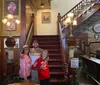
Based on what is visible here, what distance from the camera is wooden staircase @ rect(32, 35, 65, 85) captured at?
292 inches

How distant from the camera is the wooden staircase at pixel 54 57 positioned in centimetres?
741

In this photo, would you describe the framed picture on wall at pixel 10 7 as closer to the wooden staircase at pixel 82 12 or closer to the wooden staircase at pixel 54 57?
the wooden staircase at pixel 54 57

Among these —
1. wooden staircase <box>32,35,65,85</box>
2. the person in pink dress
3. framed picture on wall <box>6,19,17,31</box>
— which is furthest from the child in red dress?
framed picture on wall <box>6,19,17,31</box>

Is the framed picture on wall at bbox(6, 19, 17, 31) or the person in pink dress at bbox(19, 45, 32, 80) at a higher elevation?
the framed picture on wall at bbox(6, 19, 17, 31)

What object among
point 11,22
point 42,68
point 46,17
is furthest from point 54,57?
point 46,17

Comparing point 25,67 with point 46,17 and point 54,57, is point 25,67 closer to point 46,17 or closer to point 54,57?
point 54,57

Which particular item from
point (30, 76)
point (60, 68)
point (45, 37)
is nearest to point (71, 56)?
point (30, 76)

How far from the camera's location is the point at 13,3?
8359mm

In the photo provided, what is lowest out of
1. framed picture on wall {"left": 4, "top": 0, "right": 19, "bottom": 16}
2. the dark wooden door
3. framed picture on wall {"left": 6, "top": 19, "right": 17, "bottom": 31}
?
the dark wooden door

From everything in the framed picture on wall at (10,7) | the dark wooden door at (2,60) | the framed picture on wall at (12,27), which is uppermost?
the framed picture on wall at (10,7)

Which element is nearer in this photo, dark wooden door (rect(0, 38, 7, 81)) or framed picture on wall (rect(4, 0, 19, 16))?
dark wooden door (rect(0, 38, 7, 81))

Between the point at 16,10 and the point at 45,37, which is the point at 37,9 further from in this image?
the point at 16,10

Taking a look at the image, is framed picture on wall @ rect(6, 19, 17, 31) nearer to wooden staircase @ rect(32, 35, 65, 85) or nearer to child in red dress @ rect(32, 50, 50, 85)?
wooden staircase @ rect(32, 35, 65, 85)

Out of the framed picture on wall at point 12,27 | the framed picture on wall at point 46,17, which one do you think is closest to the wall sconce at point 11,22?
the framed picture on wall at point 12,27
